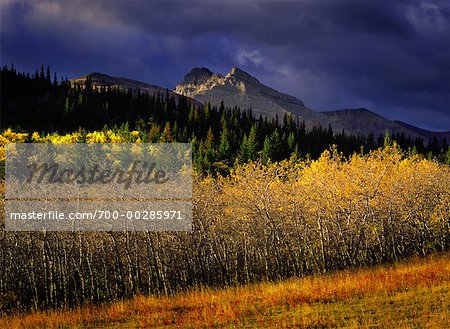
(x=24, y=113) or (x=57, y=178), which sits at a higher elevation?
(x=24, y=113)

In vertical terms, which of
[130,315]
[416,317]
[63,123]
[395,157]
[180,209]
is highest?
[63,123]

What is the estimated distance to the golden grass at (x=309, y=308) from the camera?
2202cm

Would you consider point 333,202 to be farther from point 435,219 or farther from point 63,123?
point 63,123

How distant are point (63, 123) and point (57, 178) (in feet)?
465

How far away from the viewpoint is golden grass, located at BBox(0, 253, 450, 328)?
22.0m

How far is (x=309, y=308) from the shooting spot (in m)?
24.5

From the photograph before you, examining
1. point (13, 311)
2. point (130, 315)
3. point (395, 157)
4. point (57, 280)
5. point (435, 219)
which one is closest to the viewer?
point (130, 315)

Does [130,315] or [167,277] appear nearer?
[130,315]

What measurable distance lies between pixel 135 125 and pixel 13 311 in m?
157

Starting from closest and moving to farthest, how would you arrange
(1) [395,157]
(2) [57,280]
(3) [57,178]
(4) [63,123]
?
(2) [57,280]
(3) [57,178]
(1) [395,157]
(4) [63,123]

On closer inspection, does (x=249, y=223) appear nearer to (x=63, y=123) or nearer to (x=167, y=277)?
(x=167, y=277)

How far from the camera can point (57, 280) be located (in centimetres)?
4281

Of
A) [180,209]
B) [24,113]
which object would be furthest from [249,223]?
[24,113]

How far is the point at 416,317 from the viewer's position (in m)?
21.8
